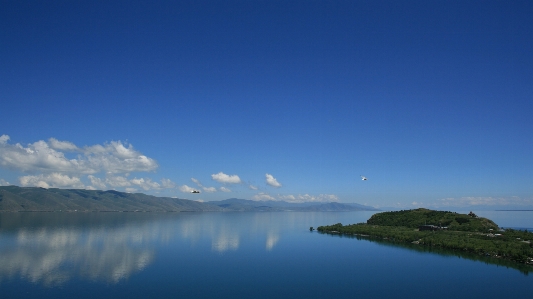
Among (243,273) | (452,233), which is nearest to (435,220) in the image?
(452,233)

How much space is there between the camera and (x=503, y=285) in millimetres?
32562

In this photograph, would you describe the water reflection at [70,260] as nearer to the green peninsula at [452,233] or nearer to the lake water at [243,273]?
the lake water at [243,273]

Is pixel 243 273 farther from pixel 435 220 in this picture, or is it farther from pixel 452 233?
pixel 435 220

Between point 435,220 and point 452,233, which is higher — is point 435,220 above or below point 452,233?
above

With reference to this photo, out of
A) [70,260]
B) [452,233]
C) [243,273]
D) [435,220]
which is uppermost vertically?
[435,220]

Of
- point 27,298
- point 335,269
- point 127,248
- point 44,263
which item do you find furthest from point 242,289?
point 127,248

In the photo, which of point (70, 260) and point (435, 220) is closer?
point (70, 260)

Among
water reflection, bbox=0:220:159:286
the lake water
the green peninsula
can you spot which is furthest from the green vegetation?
water reflection, bbox=0:220:159:286

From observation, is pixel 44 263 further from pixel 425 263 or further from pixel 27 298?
pixel 425 263

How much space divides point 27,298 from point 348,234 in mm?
66491

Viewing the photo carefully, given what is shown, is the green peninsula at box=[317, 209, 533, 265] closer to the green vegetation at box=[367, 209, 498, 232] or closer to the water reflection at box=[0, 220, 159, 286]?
the green vegetation at box=[367, 209, 498, 232]

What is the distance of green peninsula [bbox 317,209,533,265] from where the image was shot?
45691 millimetres

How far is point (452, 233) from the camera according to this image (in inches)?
2495

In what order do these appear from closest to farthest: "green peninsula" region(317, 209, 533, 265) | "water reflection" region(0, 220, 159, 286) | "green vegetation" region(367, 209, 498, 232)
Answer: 1. "water reflection" region(0, 220, 159, 286)
2. "green peninsula" region(317, 209, 533, 265)
3. "green vegetation" region(367, 209, 498, 232)
